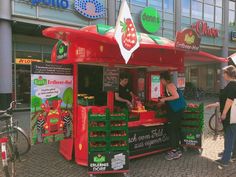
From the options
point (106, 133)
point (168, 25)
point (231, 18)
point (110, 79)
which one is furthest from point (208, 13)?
point (106, 133)

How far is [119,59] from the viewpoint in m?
4.89

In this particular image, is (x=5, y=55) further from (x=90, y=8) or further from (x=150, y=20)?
(x=150, y=20)

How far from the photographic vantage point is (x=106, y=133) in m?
4.40

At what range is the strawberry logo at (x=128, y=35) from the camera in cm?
381

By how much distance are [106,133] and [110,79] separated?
1.07m

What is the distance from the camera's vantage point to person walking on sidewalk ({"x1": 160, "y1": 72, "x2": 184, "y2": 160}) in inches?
206

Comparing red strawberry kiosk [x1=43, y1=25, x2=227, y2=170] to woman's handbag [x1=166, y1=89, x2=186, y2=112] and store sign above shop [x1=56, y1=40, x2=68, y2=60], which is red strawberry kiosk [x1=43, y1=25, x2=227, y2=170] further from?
woman's handbag [x1=166, y1=89, x2=186, y2=112]

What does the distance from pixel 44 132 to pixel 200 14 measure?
17932 mm

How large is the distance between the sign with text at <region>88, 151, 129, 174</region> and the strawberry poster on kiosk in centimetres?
93

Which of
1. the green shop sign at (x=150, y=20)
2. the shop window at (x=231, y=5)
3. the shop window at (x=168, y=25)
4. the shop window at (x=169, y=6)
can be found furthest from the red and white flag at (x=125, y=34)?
the shop window at (x=231, y=5)

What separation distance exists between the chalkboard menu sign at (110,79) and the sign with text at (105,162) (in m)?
1.25

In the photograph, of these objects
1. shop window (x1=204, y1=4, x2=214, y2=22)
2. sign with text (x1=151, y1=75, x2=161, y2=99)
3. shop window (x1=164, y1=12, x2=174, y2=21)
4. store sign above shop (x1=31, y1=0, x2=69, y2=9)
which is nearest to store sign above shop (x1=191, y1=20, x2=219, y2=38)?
shop window (x1=204, y1=4, x2=214, y2=22)

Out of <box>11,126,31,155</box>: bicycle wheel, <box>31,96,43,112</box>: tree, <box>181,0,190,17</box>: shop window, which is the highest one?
<box>181,0,190,17</box>: shop window

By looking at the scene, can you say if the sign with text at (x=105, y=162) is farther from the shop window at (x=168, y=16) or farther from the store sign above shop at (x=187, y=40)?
the shop window at (x=168, y=16)
